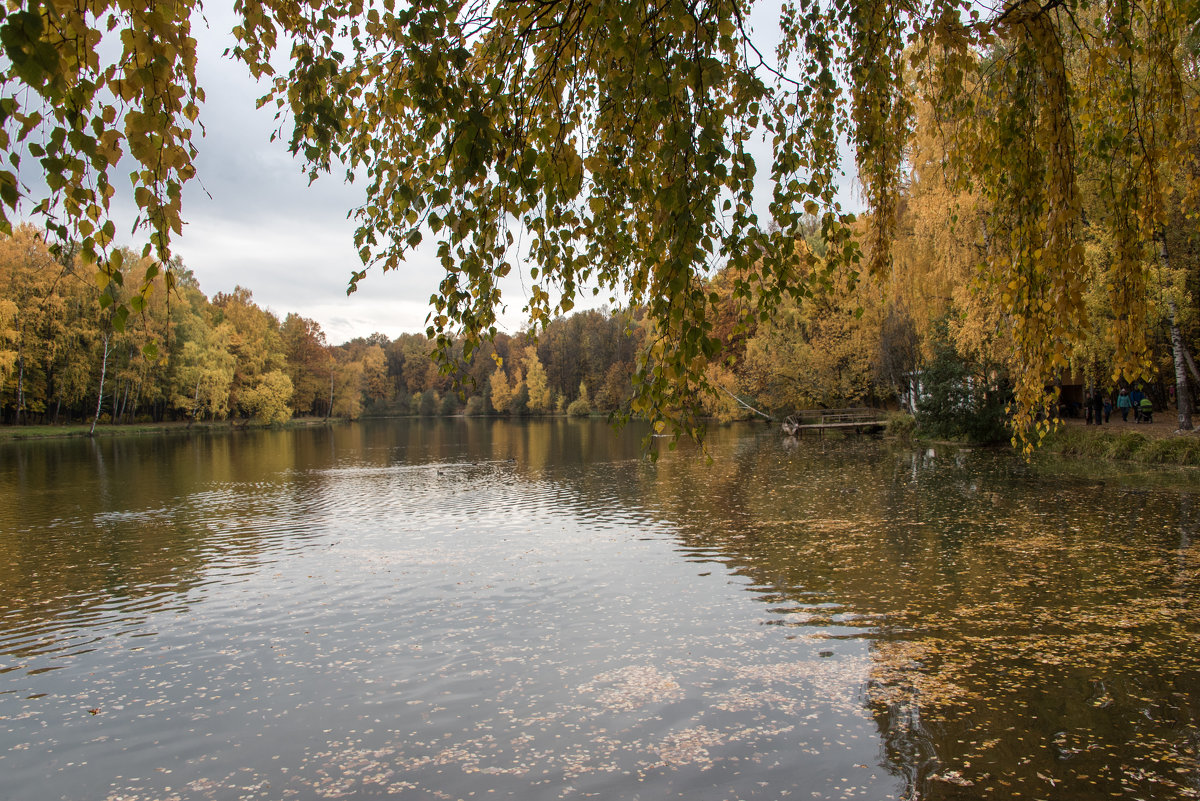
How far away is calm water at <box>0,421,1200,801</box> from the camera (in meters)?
4.87

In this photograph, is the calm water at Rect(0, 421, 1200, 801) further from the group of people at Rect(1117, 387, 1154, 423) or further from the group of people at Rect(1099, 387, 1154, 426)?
the group of people at Rect(1099, 387, 1154, 426)

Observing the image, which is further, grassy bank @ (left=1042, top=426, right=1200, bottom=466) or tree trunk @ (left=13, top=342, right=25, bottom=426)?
tree trunk @ (left=13, top=342, right=25, bottom=426)

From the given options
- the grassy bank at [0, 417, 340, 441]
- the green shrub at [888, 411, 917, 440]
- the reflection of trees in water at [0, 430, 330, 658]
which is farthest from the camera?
the grassy bank at [0, 417, 340, 441]

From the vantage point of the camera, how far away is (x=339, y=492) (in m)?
20.0

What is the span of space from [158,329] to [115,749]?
189ft

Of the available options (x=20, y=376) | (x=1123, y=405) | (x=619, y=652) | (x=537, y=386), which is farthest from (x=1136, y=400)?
(x=537, y=386)

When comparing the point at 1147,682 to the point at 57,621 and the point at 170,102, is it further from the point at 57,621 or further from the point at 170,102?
the point at 57,621

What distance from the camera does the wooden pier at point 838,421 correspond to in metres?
35.2

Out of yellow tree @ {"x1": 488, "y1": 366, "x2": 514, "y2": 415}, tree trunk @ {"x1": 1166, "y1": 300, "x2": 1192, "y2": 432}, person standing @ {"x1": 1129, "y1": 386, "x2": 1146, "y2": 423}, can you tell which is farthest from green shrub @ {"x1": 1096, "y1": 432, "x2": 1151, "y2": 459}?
yellow tree @ {"x1": 488, "y1": 366, "x2": 514, "y2": 415}

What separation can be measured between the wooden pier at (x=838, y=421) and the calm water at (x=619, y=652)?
19.6 m

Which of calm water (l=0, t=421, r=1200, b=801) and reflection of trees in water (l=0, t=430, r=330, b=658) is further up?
reflection of trees in water (l=0, t=430, r=330, b=658)

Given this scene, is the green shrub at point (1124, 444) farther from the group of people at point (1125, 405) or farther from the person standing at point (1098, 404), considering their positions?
the person standing at point (1098, 404)

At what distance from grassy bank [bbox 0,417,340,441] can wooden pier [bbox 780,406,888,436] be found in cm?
4332

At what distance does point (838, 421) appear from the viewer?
37.2 meters
